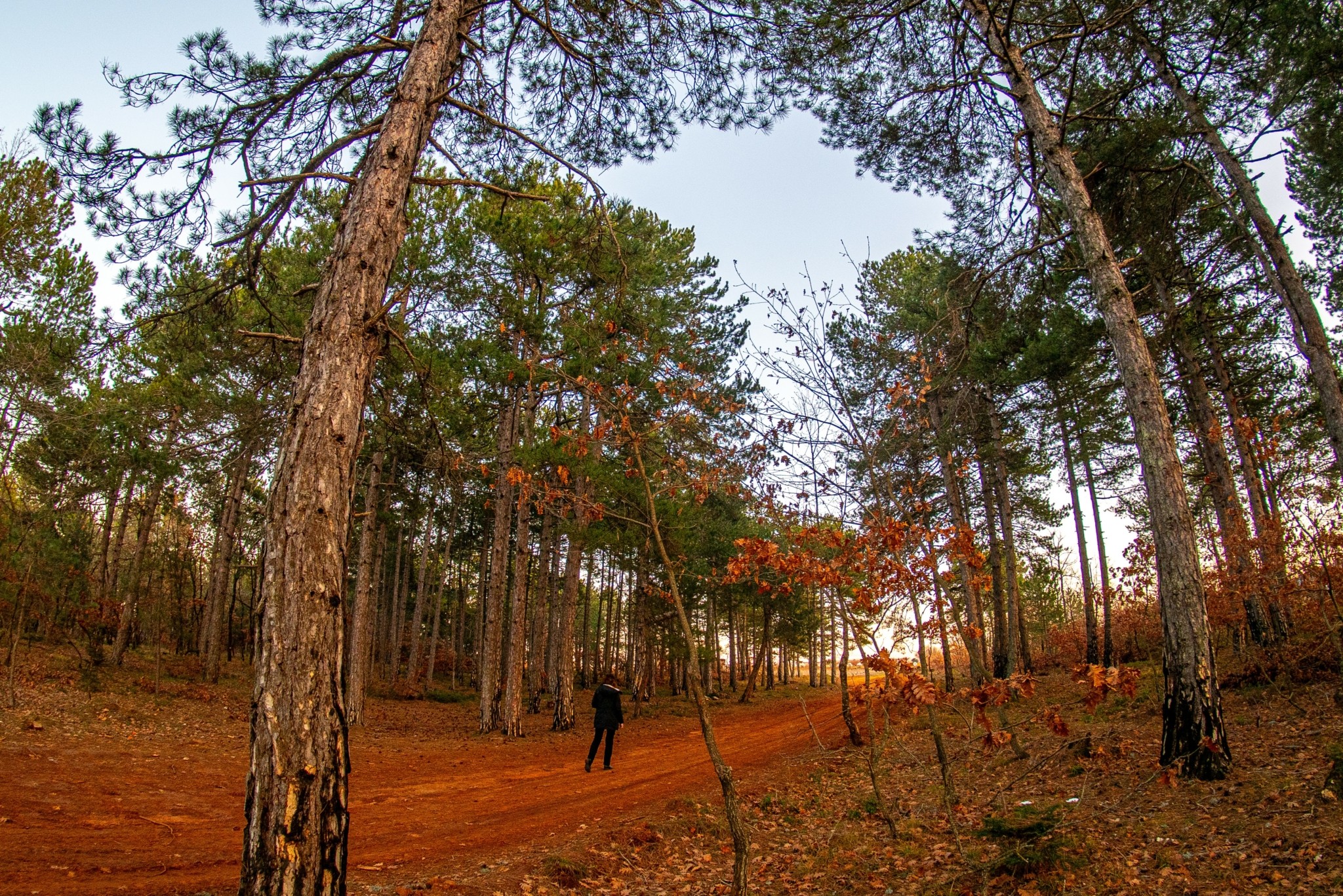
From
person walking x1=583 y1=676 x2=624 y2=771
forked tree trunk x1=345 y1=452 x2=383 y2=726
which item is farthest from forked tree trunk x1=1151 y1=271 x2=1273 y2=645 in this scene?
forked tree trunk x1=345 y1=452 x2=383 y2=726

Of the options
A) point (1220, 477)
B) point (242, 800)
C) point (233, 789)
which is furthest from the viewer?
point (1220, 477)

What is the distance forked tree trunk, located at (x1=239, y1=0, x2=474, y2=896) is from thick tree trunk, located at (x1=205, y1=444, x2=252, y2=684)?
13.4 meters

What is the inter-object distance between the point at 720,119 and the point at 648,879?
7.57 m

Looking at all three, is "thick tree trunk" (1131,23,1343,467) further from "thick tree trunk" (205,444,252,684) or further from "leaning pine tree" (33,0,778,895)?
"thick tree trunk" (205,444,252,684)

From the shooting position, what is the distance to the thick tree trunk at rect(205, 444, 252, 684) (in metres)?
16.4

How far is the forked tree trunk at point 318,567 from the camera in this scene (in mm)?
2908

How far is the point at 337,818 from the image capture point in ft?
10.0

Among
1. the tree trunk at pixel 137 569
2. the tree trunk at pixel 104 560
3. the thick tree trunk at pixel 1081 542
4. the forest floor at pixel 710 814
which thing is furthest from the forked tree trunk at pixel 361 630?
the thick tree trunk at pixel 1081 542

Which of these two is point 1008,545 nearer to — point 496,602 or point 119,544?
point 496,602

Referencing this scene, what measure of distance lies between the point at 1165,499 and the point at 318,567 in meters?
7.46

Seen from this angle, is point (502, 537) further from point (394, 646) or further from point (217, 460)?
point (394, 646)

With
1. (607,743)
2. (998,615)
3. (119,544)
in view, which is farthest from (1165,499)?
(119,544)

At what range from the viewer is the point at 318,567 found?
3.32 meters

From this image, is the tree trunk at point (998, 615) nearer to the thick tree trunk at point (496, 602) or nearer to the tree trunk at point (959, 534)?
the tree trunk at point (959, 534)
